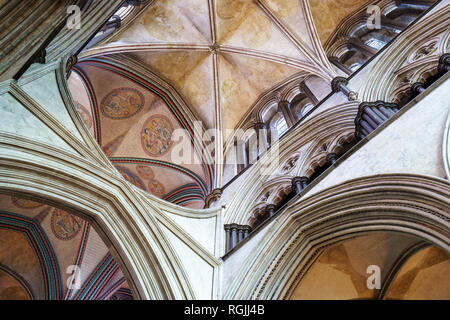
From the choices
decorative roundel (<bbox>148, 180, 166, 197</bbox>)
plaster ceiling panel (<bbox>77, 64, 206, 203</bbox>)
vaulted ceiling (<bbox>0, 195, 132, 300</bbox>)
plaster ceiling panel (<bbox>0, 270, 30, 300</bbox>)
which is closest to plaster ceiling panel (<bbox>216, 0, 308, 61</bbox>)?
plaster ceiling panel (<bbox>77, 64, 206, 203</bbox>)

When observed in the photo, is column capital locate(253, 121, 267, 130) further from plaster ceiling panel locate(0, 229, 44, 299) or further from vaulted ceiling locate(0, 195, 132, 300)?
plaster ceiling panel locate(0, 229, 44, 299)

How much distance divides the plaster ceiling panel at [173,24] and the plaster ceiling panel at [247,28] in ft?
1.53

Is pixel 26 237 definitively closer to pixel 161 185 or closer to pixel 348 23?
pixel 161 185

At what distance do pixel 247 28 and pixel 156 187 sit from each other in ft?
17.9

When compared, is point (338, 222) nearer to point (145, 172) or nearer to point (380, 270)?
point (380, 270)

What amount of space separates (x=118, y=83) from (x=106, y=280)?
535 cm

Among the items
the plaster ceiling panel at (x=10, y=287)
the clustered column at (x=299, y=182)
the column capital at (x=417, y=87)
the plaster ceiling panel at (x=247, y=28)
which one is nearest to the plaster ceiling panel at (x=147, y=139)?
the plaster ceiling panel at (x=247, y=28)

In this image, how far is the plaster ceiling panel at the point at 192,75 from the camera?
1142 cm

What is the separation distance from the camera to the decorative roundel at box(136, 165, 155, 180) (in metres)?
11.8

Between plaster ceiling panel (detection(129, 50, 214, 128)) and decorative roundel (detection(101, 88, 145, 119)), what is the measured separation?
983mm

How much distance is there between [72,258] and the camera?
1062 centimetres

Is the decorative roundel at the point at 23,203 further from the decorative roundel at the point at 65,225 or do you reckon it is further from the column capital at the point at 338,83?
the column capital at the point at 338,83

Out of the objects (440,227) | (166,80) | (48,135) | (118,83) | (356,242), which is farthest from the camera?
(166,80)

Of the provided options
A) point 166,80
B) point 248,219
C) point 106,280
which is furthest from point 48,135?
point 166,80
